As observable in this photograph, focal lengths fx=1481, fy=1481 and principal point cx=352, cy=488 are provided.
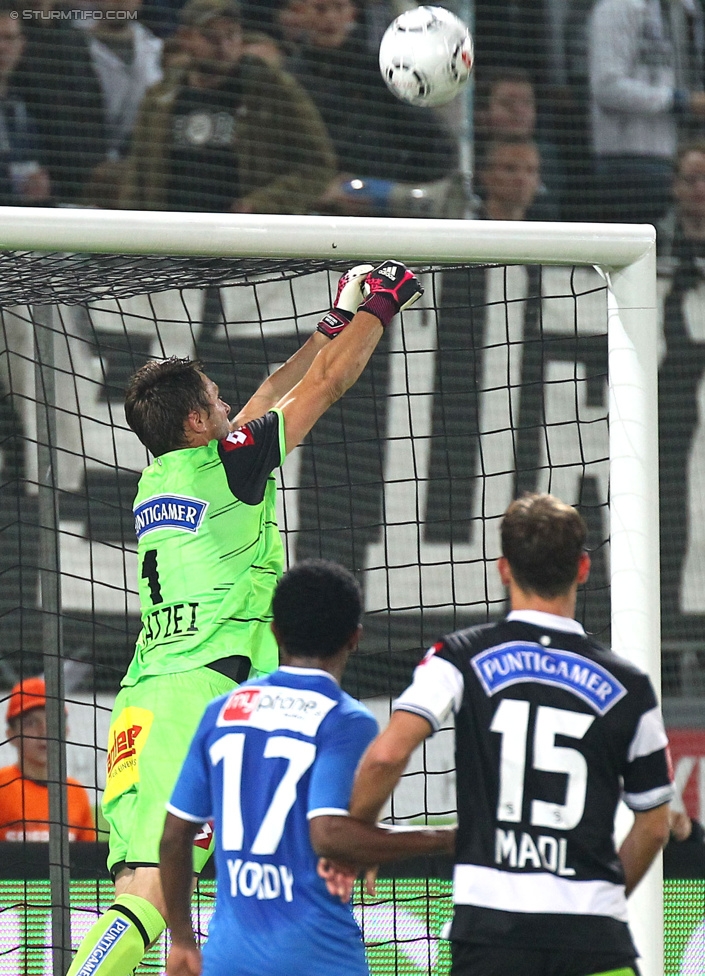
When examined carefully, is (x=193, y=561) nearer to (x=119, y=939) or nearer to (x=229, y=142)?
(x=119, y=939)

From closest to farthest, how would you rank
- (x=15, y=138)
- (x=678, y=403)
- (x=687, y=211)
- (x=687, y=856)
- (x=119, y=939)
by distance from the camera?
(x=119, y=939) → (x=687, y=856) → (x=678, y=403) → (x=15, y=138) → (x=687, y=211)

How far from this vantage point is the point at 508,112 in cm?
856

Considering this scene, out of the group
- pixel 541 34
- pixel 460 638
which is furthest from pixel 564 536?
pixel 541 34

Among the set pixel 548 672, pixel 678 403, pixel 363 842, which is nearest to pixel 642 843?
pixel 548 672

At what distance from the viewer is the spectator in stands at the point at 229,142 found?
318 inches

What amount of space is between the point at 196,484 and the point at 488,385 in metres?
3.94

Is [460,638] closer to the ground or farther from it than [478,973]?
farther from it

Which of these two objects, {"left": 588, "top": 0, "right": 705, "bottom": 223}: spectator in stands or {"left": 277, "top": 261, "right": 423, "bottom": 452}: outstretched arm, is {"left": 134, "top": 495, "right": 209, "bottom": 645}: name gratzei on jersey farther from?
{"left": 588, "top": 0, "right": 705, "bottom": 223}: spectator in stands

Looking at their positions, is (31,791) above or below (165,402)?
below

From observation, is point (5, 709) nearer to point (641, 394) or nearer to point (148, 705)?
point (148, 705)

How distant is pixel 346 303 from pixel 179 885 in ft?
6.77

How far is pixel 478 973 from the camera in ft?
9.22

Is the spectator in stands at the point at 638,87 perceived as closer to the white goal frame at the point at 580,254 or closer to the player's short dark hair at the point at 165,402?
the white goal frame at the point at 580,254

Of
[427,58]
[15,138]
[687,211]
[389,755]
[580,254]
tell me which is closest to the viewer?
[389,755]
